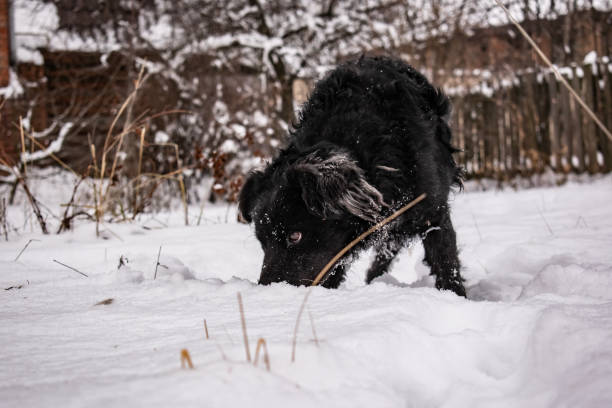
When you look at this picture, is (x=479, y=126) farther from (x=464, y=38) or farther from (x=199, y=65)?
(x=199, y=65)

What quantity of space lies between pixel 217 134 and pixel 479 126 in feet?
17.6

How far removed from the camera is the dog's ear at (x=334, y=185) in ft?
6.49

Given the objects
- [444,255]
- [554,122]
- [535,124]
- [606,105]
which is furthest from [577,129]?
[444,255]

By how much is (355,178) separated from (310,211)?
27 cm

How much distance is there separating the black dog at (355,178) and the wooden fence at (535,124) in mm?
5904

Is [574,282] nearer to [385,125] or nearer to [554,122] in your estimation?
[385,125]

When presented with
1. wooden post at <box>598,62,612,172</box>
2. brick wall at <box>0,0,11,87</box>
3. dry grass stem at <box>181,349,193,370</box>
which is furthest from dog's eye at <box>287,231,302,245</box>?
brick wall at <box>0,0,11,87</box>

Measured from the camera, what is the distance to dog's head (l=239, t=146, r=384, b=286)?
199cm

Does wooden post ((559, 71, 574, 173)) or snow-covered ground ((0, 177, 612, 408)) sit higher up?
wooden post ((559, 71, 574, 173))

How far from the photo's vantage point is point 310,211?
6.86 feet

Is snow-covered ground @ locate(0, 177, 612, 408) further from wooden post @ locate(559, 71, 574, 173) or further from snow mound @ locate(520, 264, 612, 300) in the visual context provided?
wooden post @ locate(559, 71, 574, 173)

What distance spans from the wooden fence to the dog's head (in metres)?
6.57

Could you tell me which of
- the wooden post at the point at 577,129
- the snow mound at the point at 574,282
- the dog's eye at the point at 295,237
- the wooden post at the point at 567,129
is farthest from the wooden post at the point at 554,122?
the dog's eye at the point at 295,237

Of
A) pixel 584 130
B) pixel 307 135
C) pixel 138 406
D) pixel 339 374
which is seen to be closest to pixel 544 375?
pixel 339 374
